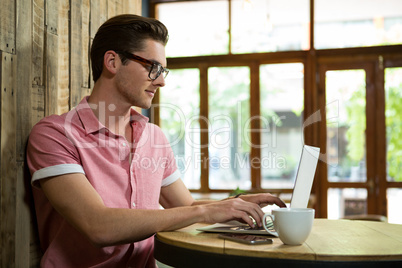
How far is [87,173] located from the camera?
1.63 metres

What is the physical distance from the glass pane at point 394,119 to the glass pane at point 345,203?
450 millimetres

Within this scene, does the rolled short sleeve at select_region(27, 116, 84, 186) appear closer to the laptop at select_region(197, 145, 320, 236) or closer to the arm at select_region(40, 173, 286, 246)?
the arm at select_region(40, 173, 286, 246)

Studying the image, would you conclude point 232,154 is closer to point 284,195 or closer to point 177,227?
point 284,195

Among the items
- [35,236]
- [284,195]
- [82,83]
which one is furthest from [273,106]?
[35,236]

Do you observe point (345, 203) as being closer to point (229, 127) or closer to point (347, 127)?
point (347, 127)

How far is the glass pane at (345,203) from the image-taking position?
5906 millimetres

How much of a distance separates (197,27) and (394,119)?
2.74m

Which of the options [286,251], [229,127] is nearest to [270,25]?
[229,127]

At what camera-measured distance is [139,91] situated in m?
1.83

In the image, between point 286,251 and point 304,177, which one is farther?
point 304,177

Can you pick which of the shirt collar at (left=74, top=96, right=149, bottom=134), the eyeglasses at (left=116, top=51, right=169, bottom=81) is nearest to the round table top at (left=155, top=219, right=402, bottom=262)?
the shirt collar at (left=74, top=96, right=149, bottom=134)

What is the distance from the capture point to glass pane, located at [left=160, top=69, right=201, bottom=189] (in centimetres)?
625

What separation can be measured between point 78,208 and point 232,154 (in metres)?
4.77

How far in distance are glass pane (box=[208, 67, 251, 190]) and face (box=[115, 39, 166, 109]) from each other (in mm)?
4324
